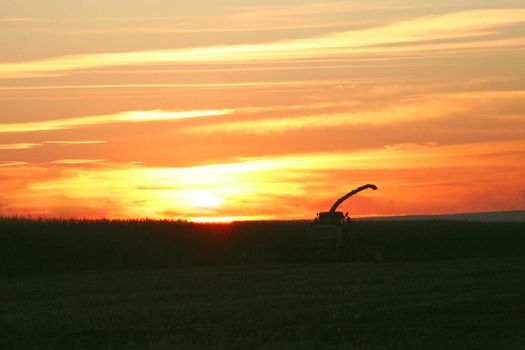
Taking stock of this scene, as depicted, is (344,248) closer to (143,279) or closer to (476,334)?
(143,279)

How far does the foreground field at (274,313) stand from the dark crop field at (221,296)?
0.11 ft

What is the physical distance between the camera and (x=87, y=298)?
1152 inches

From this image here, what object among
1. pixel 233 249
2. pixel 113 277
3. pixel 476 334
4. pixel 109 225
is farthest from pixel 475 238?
pixel 476 334

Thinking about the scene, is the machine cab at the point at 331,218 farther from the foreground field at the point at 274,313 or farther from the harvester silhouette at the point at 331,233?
the foreground field at the point at 274,313

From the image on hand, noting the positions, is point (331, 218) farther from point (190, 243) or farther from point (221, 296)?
point (221, 296)

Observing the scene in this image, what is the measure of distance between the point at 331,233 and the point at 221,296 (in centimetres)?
2125

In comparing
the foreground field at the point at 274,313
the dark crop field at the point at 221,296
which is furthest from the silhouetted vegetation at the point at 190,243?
the foreground field at the point at 274,313

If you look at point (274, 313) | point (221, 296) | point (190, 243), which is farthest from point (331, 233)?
point (274, 313)

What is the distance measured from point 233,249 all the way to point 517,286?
2721cm

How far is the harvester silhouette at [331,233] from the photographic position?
1924 inches

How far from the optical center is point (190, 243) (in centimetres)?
5509

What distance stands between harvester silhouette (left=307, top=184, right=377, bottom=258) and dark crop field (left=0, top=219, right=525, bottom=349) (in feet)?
5.03

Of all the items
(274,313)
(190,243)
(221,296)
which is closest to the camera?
(274,313)

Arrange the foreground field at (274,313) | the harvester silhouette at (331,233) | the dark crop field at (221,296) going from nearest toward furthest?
the foreground field at (274,313) → the dark crop field at (221,296) → the harvester silhouette at (331,233)
